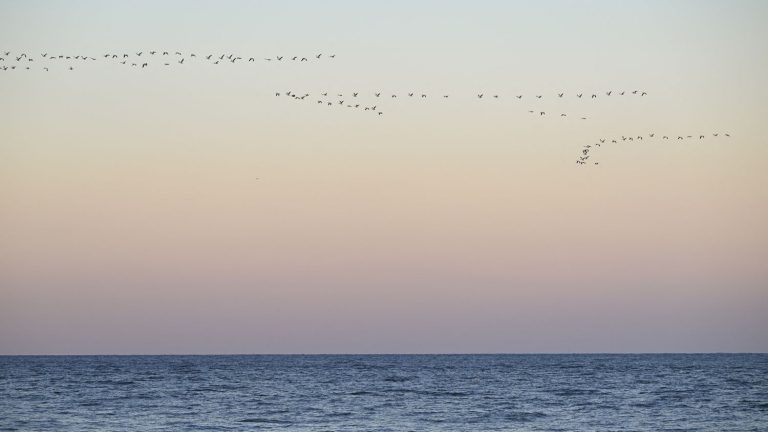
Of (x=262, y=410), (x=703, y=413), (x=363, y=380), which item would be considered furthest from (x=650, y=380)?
(x=262, y=410)

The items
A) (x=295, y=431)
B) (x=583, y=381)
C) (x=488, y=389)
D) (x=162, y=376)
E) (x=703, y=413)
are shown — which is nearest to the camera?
(x=295, y=431)

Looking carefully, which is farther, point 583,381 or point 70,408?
point 583,381

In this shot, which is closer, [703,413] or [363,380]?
[703,413]

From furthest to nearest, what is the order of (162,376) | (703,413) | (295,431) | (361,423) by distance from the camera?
(162,376), (703,413), (361,423), (295,431)

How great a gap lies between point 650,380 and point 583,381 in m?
5.25

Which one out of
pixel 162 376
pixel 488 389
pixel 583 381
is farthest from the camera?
pixel 162 376

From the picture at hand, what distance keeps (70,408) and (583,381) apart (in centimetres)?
4290

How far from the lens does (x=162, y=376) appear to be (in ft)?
324

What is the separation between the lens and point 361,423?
5331 cm

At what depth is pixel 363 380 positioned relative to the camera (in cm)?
9219

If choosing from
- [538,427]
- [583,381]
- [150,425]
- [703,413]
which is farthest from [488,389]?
[150,425]

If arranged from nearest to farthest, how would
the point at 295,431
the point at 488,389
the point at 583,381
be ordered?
the point at 295,431 < the point at 488,389 < the point at 583,381

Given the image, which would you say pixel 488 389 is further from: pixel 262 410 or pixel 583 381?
pixel 262 410

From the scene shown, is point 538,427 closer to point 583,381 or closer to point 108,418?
point 108,418
